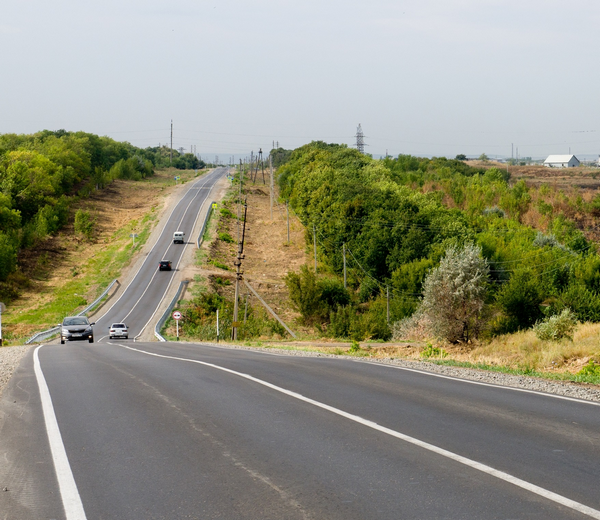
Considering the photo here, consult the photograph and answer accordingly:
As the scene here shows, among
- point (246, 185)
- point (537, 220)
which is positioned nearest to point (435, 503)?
point (537, 220)

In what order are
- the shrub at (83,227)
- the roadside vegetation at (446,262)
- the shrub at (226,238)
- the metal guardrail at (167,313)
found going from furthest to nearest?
the shrub at (83,227) < the shrub at (226,238) < the metal guardrail at (167,313) < the roadside vegetation at (446,262)

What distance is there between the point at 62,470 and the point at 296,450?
7.95ft

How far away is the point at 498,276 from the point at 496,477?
64401mm

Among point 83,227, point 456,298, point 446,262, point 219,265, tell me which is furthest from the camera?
point 83,227

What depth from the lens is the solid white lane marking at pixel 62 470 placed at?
525cm

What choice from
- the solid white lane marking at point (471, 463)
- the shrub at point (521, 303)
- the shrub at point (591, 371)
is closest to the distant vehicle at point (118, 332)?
the shrub at point (521, 303)

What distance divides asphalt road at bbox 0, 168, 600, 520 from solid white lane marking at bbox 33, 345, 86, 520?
19 millimetres

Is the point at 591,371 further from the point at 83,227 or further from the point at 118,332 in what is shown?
the point at 83,227

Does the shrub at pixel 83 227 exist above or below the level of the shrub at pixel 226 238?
above

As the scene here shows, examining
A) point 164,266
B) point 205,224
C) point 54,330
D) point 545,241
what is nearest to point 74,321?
point 54,330

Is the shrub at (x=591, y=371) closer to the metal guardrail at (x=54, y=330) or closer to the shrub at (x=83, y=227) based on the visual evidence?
the metal guardrail at (x=54, y=330)

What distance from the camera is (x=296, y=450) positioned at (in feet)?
22.8

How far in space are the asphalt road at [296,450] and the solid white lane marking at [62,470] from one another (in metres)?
0.02

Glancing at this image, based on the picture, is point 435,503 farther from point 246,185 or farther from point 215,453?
point 246,185
